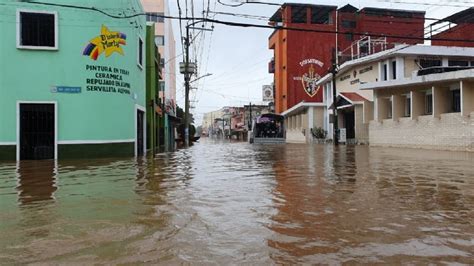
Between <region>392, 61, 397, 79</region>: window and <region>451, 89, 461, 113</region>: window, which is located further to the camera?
<region>392, 61, 397, 79</region>: window

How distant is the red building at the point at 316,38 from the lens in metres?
56.9

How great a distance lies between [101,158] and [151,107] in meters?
8.12

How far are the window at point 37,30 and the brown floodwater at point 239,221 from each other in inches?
361

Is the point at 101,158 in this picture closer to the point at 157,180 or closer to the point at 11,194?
the point at 157,180

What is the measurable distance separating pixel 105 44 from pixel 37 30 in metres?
2.68

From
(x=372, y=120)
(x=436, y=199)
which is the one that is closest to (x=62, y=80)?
(x=436, y=199)

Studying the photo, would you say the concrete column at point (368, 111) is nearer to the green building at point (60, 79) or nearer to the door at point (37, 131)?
the green building at point (60, 79)

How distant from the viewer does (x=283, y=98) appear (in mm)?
59938

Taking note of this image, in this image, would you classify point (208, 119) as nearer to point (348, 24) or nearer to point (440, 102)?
point (348, 24)

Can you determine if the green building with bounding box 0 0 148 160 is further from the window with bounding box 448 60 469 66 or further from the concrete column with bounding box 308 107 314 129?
the concrete column with bounding box 308 107 314 129

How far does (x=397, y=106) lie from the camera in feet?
97.7

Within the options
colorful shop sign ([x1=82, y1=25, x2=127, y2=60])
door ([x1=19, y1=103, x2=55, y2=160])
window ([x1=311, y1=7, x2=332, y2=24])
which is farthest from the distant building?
door ([x1=19, y1=103, x2=55, y2=160])

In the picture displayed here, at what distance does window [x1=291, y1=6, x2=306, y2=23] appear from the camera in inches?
2268

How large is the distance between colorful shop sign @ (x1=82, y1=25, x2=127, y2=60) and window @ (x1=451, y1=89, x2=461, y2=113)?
17647 millimetres
